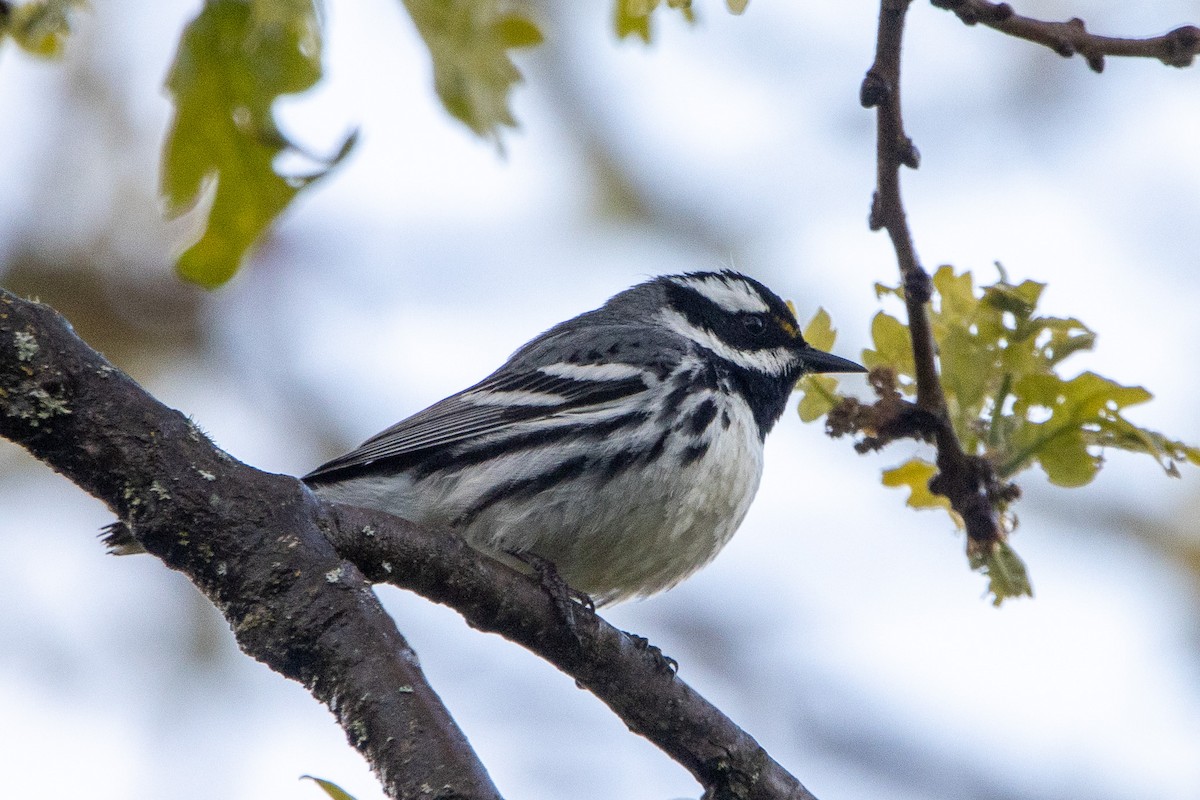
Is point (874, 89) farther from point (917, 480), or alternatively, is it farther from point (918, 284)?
point (917, 480)

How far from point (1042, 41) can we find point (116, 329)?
19.4 feet

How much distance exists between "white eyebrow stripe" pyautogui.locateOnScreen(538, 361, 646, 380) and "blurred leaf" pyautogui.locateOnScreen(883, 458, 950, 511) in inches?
54.2

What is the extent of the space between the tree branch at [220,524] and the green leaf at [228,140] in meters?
0.86

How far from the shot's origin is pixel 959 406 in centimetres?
308

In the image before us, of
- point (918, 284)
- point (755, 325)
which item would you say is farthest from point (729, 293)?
point (918, 284)

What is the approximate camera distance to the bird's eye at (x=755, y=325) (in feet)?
16.2

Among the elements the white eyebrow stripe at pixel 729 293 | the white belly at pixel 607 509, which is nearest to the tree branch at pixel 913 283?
the white belly at pixel 607 509

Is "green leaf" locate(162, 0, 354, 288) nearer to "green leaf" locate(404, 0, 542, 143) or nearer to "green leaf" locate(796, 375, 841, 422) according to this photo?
"green leaf" locate(404, 0, 542, 143)

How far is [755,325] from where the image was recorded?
4.95 m

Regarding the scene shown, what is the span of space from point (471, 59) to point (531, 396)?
58.6 inches

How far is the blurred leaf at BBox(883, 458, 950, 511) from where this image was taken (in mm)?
3121

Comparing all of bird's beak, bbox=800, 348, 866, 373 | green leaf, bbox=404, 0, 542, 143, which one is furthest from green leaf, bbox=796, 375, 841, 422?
bird's beak, bbox=800, 348, 866, 373

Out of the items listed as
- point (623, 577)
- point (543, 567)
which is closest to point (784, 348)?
point (623, 577)

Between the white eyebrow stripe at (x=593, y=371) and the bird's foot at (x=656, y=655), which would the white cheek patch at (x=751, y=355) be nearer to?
the white eyebrow stripe at (x=593, y=371)
